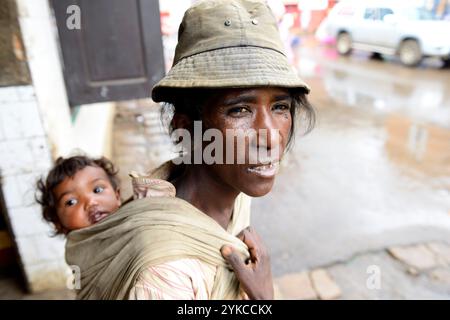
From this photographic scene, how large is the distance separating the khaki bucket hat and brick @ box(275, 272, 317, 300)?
7.22 ft

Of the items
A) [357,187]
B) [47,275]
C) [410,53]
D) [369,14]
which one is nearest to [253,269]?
[47,275]

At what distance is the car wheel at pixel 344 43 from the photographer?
43.3 ft

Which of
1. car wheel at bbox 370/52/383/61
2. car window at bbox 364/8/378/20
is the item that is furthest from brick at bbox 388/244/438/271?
car wheel at bbox 370/52/383/61

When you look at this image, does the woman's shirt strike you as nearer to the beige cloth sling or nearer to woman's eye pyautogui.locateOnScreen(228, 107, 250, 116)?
the beige cloth sling

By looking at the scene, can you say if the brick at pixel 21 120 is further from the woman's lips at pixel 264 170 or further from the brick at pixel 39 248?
the woman's lips at pixel 264 170

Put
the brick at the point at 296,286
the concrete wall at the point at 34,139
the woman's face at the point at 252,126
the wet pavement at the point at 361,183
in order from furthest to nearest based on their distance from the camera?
1. the wet pavement at the point at 361,183
2. the brick at the point at 296,286
3. the concrete wall at the point at 34,139
4. the woman's face at the point at 252,126

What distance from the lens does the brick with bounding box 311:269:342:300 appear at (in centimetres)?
287

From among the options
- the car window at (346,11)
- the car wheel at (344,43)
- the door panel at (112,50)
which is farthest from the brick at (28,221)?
the car wheel at (344,43)

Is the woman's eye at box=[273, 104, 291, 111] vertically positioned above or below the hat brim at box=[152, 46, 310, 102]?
below

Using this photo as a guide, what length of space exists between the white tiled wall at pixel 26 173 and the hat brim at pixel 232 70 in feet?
5.53

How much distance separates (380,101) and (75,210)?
7513mm

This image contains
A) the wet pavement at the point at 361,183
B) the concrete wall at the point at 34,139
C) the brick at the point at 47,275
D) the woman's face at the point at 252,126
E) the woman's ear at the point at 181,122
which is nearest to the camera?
the woman's face at the point at 252,126

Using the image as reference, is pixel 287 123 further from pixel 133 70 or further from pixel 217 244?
pixel 133 70

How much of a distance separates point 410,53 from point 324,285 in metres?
10.2
